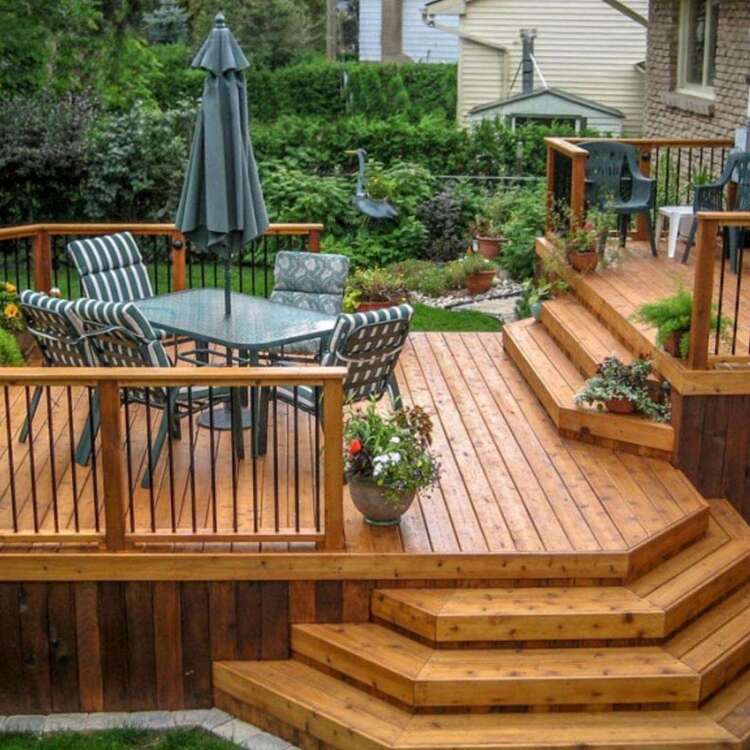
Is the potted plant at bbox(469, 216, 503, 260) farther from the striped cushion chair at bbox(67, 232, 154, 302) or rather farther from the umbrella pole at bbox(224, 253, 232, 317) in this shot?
the umbrella pole at bbox(224, 253, 232, 317)

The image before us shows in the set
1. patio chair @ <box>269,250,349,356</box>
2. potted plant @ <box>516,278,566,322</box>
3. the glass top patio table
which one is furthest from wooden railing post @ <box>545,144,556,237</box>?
the glass top patio table

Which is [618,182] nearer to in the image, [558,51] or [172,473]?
[172,473]

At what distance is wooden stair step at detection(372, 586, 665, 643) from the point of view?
565 cm

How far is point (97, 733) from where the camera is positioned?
5.82 m

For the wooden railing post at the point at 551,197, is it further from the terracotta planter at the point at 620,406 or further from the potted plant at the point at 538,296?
the terracotta planter at the point at 620,406

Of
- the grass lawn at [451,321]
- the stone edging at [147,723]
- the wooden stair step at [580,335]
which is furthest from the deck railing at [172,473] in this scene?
the grass lawn at [451,321]

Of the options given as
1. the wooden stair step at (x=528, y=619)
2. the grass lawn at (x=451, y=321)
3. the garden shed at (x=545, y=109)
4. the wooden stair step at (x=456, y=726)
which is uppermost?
the garden shed at (x=545, y=109)

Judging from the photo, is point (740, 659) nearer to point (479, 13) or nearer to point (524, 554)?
point (524, 554)

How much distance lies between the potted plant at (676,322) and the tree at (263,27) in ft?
93.7

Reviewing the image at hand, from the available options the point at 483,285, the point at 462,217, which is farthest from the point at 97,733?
the point at 462,217

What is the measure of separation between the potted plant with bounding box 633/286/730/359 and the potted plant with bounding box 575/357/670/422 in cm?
25

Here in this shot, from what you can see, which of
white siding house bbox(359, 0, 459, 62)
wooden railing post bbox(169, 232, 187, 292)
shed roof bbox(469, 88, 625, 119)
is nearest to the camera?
wooden railing post bbox(169, 232, 187, 292)

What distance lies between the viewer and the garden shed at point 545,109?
20859 millimetres

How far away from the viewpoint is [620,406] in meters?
7.16
